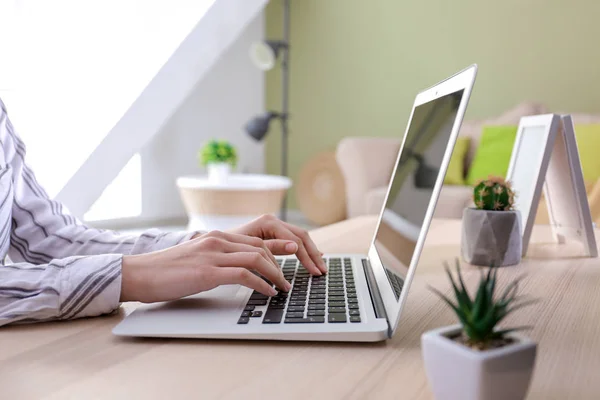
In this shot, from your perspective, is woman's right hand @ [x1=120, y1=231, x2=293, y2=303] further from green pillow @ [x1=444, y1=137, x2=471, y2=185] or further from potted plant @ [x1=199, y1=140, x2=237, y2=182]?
potted plant @ [x1=199, y1=140, x2=237, y2=182]

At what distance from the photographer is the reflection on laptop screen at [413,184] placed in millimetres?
637

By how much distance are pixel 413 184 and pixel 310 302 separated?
200 mm

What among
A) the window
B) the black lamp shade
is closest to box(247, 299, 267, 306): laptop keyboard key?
the window

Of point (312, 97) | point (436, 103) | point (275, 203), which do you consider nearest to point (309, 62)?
point (312, 97)

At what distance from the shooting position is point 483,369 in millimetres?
372

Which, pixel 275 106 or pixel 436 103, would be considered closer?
pixel 436 103

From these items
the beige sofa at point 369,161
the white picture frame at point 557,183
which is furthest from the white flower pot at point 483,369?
the beige sofa at point 369,161

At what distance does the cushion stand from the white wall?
7.66ft

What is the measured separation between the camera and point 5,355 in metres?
0.55

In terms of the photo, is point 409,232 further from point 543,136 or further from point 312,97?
point 312,97

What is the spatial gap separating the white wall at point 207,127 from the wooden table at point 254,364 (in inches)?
174

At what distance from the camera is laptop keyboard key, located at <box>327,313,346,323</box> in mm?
586

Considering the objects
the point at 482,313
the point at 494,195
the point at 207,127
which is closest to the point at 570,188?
the point at 494,195

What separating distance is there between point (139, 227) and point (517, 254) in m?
4.16
